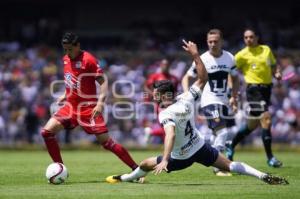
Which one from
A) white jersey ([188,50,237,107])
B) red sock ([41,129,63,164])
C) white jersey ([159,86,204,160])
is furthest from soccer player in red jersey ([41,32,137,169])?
white jersey ([188,50,237,107])

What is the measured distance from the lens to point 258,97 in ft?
52.9

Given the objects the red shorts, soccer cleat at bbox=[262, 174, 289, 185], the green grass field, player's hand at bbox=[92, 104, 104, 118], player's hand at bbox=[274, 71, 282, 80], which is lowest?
the green grass field

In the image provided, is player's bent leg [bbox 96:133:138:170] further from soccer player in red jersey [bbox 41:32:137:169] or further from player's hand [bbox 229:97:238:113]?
player's hand [bbox 229:97:238:113]

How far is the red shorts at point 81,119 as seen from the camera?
12695mm

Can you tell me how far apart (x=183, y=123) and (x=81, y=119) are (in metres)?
2.37

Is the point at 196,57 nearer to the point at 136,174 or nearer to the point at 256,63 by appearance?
the point at 136,174

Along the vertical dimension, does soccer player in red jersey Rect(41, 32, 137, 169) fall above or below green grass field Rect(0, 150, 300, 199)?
above

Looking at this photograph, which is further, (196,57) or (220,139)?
(220,139)

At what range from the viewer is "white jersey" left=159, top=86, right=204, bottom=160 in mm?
10781

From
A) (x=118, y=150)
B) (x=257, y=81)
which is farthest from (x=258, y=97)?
(x=118, y=150)

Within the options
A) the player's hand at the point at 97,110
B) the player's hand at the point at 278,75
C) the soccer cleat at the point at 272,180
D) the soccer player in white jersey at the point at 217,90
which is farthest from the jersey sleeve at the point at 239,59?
the soccer cleat at the point at 272,180

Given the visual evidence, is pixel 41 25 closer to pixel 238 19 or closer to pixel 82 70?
pixel 238 19

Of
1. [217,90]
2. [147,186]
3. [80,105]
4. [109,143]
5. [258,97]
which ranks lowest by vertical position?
[147,186]

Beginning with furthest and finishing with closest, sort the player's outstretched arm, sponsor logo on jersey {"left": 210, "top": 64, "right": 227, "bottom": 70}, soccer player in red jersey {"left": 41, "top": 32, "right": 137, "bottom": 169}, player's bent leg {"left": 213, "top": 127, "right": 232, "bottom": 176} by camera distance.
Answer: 1. sponsor logo on jersey {"left": 210, "top": 64, "right": 227, "bottom": 70}
2. player's bent leg {"left": 213, "top": 127, "right": 232, "bottom": 176}
3. soccer player in red jersey {"left": 41, "top": 32, "right": 137, "bottom": 169}
4. the player's outstretched arm
